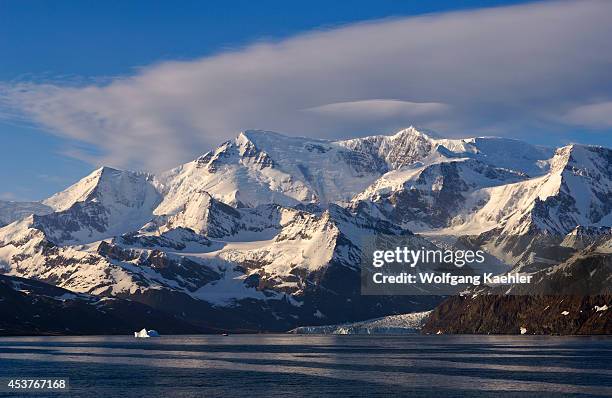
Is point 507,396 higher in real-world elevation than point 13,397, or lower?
lower

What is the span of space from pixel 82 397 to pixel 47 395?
27.3 feet

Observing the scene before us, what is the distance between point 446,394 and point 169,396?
5198 cm

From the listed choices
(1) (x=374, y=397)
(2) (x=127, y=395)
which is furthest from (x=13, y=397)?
(1) (x=374, y=397)

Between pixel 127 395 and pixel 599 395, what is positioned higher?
pixel 127 395

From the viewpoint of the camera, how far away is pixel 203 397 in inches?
7539

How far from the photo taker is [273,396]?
19350 centimetres

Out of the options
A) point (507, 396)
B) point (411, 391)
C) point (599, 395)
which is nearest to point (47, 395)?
point (411, 391)

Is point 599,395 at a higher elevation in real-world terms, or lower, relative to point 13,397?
lower

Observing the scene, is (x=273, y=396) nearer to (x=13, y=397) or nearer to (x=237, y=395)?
(x=237, y=395)

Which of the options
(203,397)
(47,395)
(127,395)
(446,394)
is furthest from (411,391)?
(47,395)

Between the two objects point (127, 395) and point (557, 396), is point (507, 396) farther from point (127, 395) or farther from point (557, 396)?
point (127, 395)

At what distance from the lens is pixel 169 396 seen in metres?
194

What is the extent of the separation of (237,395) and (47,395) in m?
36.6

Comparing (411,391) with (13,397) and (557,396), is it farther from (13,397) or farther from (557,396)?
(13,397)
